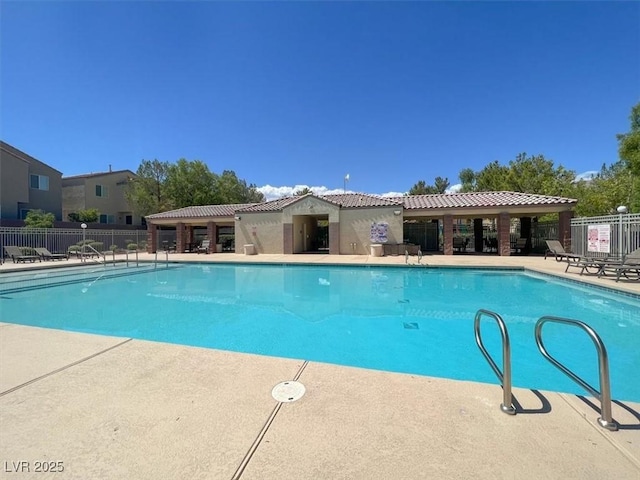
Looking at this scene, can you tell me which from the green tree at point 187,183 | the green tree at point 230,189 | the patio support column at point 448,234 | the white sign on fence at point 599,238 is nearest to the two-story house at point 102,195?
the green tree at point 187,183

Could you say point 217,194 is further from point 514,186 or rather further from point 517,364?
point 517,364

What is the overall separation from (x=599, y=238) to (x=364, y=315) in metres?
13.3

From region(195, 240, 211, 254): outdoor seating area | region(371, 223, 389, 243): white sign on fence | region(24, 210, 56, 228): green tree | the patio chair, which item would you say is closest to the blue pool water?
region(371, 223, 389, 243): white sign on fence

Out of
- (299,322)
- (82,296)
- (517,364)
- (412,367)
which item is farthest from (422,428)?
(82,296)

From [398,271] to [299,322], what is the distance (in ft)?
Answer: 28.6

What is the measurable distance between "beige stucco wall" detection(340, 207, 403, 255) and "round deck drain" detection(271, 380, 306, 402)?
18.2 metres

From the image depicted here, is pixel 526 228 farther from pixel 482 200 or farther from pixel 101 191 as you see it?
pixel 101 191

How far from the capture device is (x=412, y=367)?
195 inches

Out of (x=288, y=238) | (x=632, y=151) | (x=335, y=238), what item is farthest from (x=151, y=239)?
(x=632, y=151)

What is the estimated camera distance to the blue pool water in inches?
204

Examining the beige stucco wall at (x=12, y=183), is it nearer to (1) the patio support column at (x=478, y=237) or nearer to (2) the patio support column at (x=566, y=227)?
(1) the patio support column at (x=478, y=237)

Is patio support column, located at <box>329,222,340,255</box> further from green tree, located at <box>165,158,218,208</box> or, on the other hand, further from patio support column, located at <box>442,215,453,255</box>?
green tree, located at <box>165,158,218,208</box>

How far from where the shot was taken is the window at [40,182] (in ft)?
94.3

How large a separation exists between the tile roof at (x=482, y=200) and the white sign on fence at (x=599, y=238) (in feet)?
12.6
